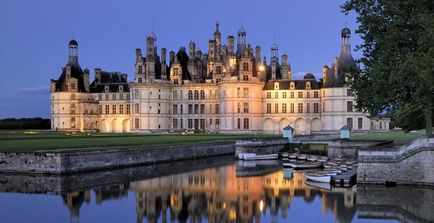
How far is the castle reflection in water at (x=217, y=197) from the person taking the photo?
67.7 ft

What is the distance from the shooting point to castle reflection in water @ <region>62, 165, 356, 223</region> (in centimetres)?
2064

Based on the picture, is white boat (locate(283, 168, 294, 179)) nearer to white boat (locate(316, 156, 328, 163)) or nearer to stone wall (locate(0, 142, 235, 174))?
white boat (locate(316, 156, 328, 163))

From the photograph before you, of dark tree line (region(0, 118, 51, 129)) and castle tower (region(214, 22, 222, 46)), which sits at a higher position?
castle tower (region(214, 22, 222, 46))

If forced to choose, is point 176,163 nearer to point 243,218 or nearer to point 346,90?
point 243,218

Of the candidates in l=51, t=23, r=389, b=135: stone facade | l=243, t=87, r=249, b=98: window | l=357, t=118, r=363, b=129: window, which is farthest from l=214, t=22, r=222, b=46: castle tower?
l=357, t=118, r=363, b=129: window

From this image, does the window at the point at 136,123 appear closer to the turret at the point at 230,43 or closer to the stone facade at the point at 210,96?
the stone facade at the point at 210,96

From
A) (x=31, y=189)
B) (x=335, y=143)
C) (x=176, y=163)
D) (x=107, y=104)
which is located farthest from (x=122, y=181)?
(x=107, y=104)

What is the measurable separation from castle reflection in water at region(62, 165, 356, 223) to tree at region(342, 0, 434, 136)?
5.29 meters

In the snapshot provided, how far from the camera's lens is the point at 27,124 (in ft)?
312

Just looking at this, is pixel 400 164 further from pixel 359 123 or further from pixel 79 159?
pixel 359 123

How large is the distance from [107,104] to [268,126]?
24.0m

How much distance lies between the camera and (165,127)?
76875 millimetres

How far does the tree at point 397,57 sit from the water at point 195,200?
480cm

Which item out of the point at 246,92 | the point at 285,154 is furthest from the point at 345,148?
the point at 246,92
